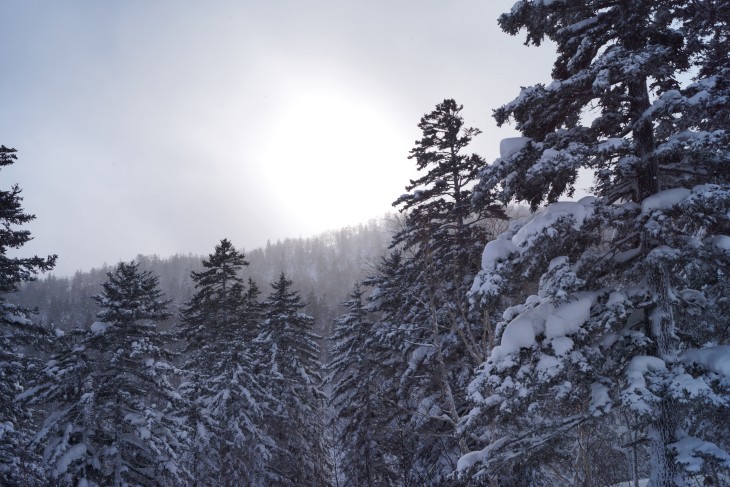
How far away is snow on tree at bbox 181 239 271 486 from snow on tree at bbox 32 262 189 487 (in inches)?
122

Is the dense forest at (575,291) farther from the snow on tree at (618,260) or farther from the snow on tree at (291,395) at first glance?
the snow on tree at (291,395)

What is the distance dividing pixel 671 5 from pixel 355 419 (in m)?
21.0

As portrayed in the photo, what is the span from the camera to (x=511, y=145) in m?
6.88

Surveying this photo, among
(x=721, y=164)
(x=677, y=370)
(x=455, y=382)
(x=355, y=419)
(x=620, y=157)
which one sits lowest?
(x=355, y=419)

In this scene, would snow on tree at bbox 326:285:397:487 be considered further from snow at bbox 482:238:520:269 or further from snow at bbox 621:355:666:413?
snow at bbox 621:355:666:413

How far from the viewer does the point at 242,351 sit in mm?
22688

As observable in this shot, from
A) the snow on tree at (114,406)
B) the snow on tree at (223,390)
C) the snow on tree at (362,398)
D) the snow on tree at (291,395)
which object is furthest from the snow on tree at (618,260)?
the snow on tree at (291,395)

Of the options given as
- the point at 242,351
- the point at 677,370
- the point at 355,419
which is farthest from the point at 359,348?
the point at 677,370

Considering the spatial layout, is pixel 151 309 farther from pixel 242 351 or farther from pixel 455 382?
pixel 455 382

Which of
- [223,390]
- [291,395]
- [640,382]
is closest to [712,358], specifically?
[640,382]

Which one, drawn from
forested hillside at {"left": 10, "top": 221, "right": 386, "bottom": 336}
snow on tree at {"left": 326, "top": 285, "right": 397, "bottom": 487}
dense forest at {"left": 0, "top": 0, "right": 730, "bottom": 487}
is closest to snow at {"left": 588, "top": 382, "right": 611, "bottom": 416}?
dense forest at {"left": 0, "top": 0, "right": 730, "bottom": 487}

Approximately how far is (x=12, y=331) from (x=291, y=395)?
1356 centimetres

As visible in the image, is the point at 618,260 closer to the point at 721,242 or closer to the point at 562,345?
the point at 721,242

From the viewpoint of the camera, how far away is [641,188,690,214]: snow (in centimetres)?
570
